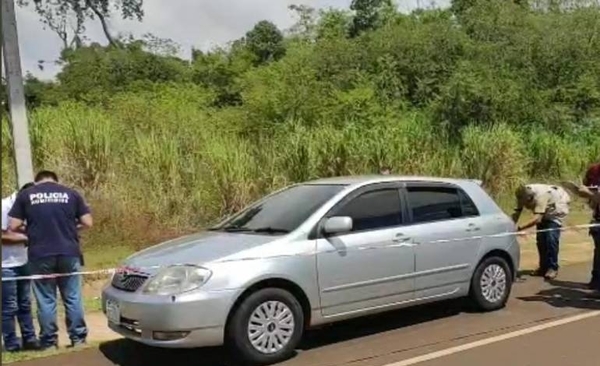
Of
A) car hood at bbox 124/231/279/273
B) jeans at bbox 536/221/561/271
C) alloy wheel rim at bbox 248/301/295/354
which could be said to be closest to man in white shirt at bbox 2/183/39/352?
car hood at bbox 124/231/279/273

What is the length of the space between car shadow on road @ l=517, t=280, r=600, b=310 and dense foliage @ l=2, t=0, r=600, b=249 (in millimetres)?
5696

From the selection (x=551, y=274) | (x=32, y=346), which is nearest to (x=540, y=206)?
(x=551, y=274)

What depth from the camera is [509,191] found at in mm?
17641

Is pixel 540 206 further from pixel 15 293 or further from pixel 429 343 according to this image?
pixel 15 293

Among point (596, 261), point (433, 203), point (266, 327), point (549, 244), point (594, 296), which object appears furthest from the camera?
point (549, 244)

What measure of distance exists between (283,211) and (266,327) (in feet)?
4.11

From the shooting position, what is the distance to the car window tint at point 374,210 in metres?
6.90

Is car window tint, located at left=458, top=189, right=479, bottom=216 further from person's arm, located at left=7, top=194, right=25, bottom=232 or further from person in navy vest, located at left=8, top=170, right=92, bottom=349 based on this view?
person's arm, located at left=7, top=194, right=25, bottom=232

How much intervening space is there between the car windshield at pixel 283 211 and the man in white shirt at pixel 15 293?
1.71 m

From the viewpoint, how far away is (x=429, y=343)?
6703mm

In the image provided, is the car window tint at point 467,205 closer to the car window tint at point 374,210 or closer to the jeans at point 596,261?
the car window tint at point 374,210

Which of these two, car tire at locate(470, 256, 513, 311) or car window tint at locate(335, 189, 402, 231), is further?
car tire at locate(470, 256, 513, 311)

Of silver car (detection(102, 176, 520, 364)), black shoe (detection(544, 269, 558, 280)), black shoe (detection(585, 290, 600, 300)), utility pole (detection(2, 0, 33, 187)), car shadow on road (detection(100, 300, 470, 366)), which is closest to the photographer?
silver car (detection(102, 176, 520, 364))

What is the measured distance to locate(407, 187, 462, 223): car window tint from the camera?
743 cm
